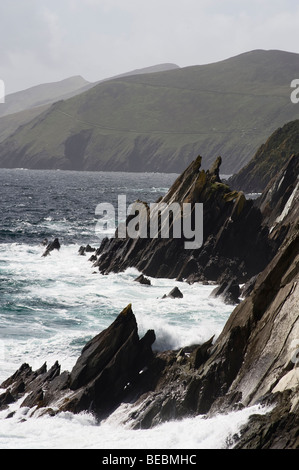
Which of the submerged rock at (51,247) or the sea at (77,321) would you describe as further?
the submerged rock at (51,247)

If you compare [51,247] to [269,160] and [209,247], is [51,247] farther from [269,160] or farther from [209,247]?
[269,160]

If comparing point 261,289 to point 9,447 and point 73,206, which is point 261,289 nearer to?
point 9,447

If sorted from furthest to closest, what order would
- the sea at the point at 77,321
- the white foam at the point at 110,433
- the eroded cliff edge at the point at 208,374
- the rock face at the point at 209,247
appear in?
the rock face at the point at 209,247
the sea at the point at 77,321
the eroded cliff edge at the point at 208,374
the white foam at the point at 110,433

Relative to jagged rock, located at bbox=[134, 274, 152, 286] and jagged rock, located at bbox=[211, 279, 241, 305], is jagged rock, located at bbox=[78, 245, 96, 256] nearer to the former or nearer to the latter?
jagged rock, located at bbox=[134, 274, 152, 286]

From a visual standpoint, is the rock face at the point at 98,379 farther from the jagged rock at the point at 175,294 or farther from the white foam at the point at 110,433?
the jagged rock at the point at 175,294

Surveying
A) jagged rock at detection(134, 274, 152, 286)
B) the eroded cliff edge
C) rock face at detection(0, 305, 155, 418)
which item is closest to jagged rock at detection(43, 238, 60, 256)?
jagged rock at detection(134, 274, 152, 286)

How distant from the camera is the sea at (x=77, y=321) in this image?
19.1 m

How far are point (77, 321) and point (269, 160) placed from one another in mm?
114695

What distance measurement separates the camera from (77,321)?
3459 centimetres

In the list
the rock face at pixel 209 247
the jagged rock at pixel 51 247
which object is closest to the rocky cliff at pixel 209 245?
the rock face at pixel 209 247

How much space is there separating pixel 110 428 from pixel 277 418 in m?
7.06

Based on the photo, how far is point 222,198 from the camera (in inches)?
1993

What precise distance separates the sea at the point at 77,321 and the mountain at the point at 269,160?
7529 centimetres

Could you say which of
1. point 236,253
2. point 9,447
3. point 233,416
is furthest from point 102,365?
point 236,253
